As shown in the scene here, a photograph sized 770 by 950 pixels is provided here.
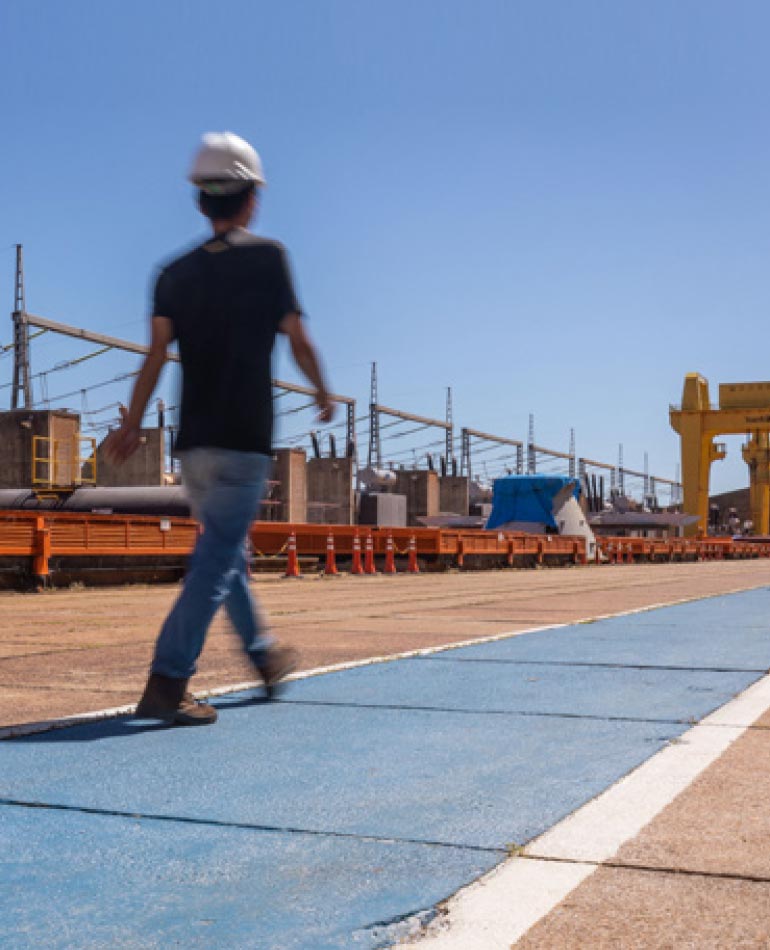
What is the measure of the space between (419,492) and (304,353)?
83712mm

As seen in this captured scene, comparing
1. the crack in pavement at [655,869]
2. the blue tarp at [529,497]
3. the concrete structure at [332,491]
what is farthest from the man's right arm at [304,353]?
the concrete structure at [332,491]

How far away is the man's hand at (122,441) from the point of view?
3.80 m

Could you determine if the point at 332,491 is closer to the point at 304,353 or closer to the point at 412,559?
the point at 412,559

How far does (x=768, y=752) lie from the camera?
352cm

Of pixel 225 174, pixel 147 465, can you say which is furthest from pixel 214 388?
pixel 147 465

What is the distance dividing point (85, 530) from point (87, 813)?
15.0 meters

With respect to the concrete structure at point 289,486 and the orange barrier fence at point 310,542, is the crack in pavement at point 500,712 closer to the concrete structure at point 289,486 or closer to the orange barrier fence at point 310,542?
the orange barrier fence at point 310,542

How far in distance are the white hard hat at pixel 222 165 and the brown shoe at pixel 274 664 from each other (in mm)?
1616

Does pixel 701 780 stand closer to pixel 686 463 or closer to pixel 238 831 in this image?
pixel 238 831

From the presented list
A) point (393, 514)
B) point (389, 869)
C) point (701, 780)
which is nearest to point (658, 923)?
point (389, 869)

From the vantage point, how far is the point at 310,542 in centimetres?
2603

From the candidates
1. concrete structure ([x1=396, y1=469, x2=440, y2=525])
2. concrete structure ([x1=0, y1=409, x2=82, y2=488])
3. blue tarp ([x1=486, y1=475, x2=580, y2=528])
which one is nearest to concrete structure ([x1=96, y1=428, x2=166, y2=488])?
concrete structure ([x1=0, y1=409, x2=82, y2=488])

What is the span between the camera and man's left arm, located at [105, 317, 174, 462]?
150 inches

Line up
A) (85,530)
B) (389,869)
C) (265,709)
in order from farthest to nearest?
1. (85,530)
2. (265,709)
3. (389,869)
